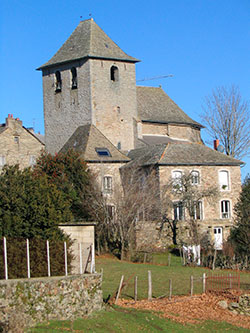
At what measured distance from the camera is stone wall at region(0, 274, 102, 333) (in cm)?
1798

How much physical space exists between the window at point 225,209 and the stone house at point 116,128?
6cm

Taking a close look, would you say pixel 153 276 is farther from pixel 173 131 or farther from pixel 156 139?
pixel 173 131

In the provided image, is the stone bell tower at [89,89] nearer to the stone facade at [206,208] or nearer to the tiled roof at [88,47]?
the tiled roof at [88,47]

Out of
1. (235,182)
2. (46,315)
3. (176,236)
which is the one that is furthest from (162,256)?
(46,315)

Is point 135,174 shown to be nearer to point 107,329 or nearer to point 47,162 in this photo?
point 47,162

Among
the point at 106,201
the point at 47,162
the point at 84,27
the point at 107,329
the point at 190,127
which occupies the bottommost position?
the point at 107,329

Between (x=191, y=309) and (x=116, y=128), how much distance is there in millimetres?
27973

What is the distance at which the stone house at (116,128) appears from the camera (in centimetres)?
4206

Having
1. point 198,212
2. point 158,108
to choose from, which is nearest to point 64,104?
point 158,108

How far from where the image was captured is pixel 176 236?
1578 inches

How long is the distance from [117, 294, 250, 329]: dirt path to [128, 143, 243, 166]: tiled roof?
18.6m

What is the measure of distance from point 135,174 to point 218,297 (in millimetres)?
18091

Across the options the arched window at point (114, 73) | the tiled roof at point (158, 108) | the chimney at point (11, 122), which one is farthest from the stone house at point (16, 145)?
the tiled roof at point (158, 108)

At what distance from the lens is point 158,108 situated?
55938mm
